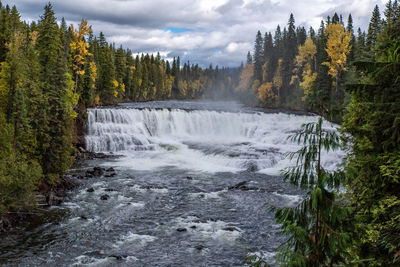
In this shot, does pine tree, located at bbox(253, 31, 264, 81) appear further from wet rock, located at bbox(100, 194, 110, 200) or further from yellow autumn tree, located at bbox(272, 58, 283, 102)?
wet rock, located at bbox(100, 194, 110, 200)

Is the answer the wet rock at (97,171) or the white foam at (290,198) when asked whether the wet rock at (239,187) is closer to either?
the white foam at (290,198)

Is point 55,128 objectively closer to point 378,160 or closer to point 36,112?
point 36,112

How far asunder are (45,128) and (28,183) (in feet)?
18.3

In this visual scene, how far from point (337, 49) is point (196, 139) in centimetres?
3065

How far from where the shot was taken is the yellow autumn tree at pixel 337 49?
53812 mm

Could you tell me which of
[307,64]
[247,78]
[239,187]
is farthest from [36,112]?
[247,78]

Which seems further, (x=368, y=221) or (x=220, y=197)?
(x=220, y=197)

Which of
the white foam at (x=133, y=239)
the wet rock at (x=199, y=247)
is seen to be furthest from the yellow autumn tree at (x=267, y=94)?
the wet rock at (x=199, y=247)

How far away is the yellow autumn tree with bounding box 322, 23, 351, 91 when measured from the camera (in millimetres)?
53812

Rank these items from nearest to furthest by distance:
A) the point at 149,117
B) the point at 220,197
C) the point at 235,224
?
the point at 235,224 < the point at 220,197 < the point at 149,117

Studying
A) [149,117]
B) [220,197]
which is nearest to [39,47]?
[149,117]

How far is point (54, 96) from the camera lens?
2228 cm

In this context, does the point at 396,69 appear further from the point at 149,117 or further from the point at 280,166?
the point at 149,117

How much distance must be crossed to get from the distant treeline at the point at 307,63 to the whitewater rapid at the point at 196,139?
6.66 metres
